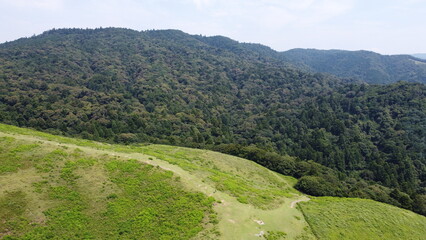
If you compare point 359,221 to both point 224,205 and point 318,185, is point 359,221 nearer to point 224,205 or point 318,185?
point 224,205

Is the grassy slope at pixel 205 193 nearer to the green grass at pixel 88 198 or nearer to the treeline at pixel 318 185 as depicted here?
the green grass at pixel 88 198

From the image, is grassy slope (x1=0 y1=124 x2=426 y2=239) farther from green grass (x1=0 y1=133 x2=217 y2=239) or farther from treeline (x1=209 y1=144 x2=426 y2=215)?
treeline (x1=209 y1=144 x2=426 y2=215)

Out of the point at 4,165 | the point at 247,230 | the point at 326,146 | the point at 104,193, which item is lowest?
the point at 326,146

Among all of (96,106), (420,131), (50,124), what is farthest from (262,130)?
(50,124)

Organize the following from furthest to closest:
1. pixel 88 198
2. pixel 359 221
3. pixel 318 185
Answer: pixel 318 185 → pixel 359 221 → pixel 88 198

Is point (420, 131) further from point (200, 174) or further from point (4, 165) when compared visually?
point (4, 165)

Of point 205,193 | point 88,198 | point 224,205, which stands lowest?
point 224,205

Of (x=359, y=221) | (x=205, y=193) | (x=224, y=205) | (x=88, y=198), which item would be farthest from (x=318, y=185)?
(x=88, y=198)

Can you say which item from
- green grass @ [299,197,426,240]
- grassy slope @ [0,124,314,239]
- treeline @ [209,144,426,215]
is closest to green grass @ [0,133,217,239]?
grassy slope @ [0,124,314,239]
